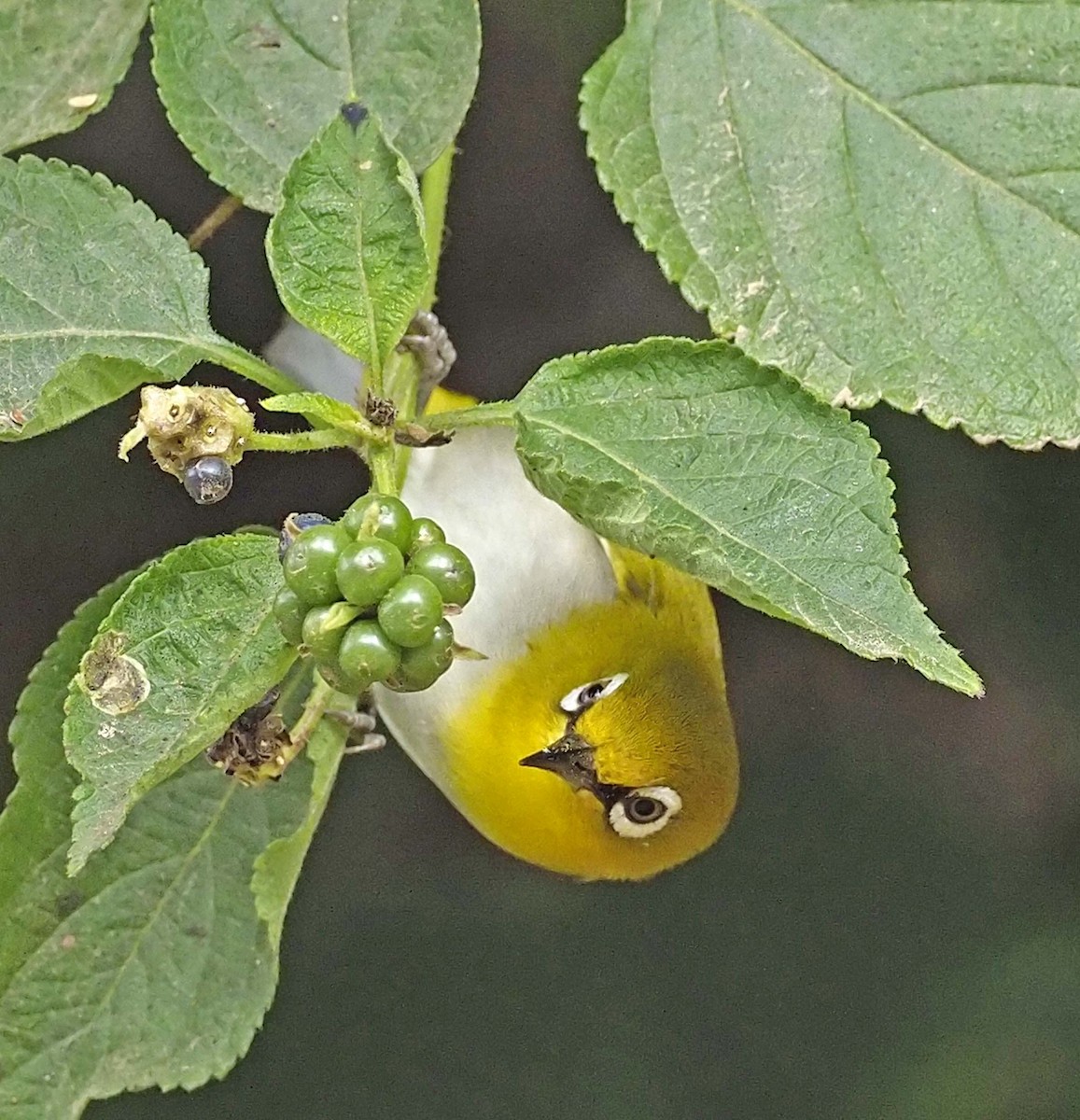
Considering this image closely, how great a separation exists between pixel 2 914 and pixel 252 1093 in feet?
4.61

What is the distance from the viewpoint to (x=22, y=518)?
2072mm

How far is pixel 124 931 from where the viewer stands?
1179 millimetres

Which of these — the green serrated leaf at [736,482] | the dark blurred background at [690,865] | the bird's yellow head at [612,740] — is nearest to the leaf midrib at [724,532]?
the green serrated leaf at [736,482]

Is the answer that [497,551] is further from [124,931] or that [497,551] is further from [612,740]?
[124,931]

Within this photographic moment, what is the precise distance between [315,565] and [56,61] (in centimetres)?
55

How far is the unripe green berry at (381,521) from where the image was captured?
75 cm

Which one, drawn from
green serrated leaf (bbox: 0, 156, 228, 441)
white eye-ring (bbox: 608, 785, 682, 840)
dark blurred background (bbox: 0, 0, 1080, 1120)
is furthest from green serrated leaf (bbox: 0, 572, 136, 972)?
dark blurred background (bbox: 0, 0, 1080, 1120)

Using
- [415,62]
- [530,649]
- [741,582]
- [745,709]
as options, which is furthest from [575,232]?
[741,582]

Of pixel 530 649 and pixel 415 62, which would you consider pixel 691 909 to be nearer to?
pixel 530 649

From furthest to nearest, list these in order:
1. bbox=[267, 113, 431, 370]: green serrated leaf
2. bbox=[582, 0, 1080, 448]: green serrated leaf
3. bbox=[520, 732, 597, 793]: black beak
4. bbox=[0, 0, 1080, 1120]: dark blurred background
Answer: bbox=[0, 0, 1080, 1120]: dark blurred background → bbox=[520, 732, 597, 793]: black beak → bbox=[582, 0, 1080, 448]: green serrated leaf → bbox=[267, 113, 431, 370]: green serrated leaf

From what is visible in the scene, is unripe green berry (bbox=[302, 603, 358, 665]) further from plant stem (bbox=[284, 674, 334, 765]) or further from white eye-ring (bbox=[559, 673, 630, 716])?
white eye-ring (bbox=[559, 673, 630, 716])

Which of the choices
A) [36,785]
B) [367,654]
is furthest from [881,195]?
[36,785]

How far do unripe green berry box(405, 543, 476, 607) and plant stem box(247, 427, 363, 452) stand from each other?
11 cm

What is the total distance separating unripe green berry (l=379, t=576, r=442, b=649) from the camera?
2.34 feet
